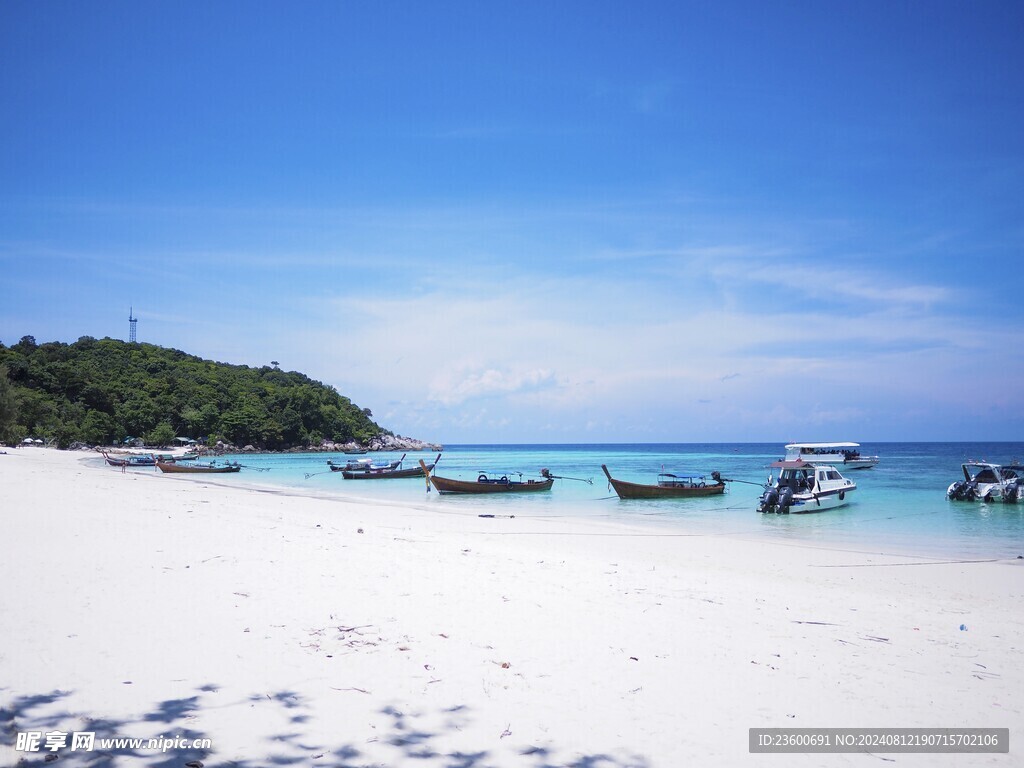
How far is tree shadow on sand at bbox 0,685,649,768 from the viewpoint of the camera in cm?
351

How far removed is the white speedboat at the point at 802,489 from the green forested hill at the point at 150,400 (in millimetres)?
58425

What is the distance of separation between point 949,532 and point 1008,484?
1382 centimetres

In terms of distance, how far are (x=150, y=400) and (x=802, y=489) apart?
269 feet

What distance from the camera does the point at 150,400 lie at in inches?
3253

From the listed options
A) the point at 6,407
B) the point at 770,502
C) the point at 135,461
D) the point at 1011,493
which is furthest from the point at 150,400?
the point at 1011,493

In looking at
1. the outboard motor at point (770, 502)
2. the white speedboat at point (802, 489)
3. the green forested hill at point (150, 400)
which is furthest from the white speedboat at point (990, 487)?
the green forested hill at point (150, 400)

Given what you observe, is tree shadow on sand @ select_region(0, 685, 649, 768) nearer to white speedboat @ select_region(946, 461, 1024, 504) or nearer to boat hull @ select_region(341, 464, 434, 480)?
white speedboat @ select_region(946, 461, 1024, 504)

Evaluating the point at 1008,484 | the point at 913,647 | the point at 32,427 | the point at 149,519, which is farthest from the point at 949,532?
the point at 32,427

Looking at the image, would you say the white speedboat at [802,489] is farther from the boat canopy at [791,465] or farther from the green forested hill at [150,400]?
the green forested hill at [150,400]

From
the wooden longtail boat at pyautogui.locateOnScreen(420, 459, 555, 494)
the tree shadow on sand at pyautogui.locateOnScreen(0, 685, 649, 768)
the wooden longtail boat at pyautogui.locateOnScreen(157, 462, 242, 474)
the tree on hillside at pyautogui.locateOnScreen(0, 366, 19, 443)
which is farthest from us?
the tree on hillside at pyautogui.locateOnScreen(0, 366, 19, 443)

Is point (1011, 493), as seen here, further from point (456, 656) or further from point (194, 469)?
point (194, 469)

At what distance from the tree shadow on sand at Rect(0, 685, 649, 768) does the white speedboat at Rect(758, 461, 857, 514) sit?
2411 centimetres

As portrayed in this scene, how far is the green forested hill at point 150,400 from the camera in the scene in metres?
70.0

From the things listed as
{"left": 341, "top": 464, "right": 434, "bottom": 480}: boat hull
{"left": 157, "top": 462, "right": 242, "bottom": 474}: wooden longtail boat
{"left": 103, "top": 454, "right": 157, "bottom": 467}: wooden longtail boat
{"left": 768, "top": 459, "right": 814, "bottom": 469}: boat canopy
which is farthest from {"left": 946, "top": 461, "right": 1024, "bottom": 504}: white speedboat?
{"left": 103, "top": 454, "right": 157, "bottom": 467}: wooden longtail boat
